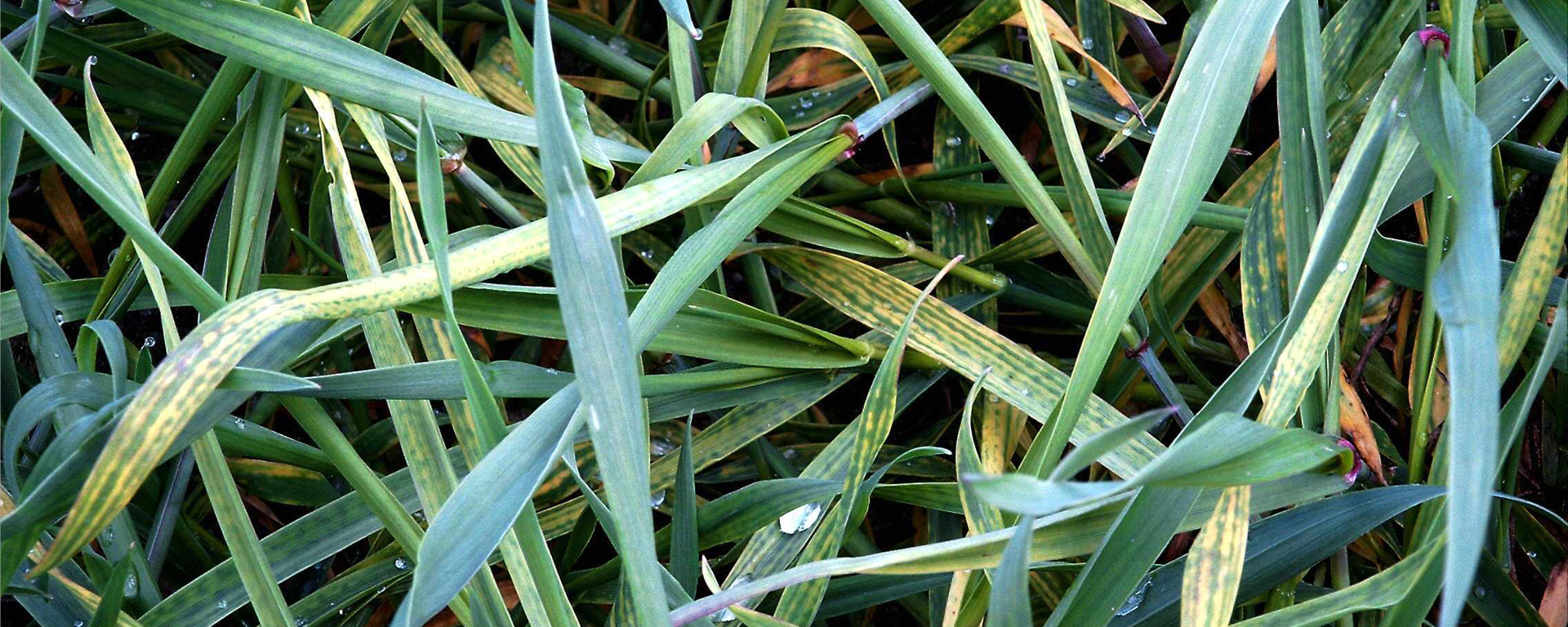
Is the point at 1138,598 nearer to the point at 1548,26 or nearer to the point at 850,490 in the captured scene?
the point at 850,490

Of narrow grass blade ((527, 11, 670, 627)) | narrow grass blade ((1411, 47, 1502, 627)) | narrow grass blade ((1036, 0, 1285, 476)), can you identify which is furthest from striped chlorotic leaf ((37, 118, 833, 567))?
narrow grass blade ((1411, 47, 1502, 627))

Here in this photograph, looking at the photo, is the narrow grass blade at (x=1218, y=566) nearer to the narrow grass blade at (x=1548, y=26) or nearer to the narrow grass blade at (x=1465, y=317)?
the narrow grass blade at (x=1465, y=317)

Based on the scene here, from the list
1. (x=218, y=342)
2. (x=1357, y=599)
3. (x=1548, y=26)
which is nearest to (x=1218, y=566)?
(x=1357, y=599)

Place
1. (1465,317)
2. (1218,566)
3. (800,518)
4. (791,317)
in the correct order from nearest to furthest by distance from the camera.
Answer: (1465,317), (1218,566), (800,518), (791,317)

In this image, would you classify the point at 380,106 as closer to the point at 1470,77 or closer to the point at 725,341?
the point at 725,341

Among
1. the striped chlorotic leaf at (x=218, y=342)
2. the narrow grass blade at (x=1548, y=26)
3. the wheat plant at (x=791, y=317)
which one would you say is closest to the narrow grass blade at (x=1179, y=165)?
the wheat plant at (x=791, y=317)

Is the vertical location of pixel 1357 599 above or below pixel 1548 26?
below

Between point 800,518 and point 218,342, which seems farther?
point 800,518

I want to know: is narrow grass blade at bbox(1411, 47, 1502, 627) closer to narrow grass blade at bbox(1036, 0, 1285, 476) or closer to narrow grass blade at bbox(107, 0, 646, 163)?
narrow grass blade at bbox(1036, 0, 1285, 476)
